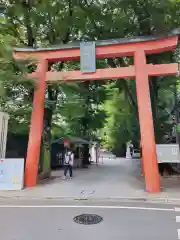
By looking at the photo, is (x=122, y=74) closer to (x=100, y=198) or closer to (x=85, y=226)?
(x=100, y=198)

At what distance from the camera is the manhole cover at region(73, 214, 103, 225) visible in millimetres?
6785

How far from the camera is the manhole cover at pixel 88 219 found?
679 cm

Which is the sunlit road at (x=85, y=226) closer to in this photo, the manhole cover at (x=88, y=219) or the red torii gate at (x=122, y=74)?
the manhole cover at (x=88, y=219)

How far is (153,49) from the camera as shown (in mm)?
12102

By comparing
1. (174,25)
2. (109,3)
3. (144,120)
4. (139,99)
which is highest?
(109,3)

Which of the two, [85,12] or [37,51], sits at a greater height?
[85,12]

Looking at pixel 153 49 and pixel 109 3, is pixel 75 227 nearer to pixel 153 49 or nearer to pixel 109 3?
pixel 153 49

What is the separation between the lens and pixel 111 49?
40.8ft

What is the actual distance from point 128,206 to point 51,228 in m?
3.26

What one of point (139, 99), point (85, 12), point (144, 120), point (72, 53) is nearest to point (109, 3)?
point (85, 12)

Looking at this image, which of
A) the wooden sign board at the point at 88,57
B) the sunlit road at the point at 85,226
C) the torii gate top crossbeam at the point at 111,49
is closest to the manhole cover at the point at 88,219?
the sunlit road at the point at 85,226

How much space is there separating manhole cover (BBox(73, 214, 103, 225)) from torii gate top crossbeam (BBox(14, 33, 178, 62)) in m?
7.57

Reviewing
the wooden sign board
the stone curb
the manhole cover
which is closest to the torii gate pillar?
the stone curb

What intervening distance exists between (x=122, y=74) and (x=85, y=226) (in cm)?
744
